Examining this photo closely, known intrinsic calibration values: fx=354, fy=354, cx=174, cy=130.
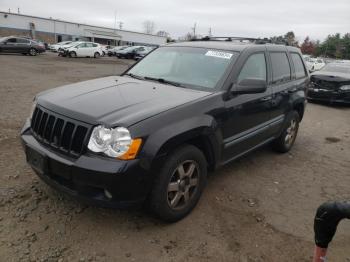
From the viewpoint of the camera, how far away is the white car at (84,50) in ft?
105

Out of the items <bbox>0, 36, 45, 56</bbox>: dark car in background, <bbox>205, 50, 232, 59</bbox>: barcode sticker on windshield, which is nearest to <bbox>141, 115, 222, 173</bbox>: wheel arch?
<bbox>205, 50, 232, 59</bbox>: barcode sticker on windshield

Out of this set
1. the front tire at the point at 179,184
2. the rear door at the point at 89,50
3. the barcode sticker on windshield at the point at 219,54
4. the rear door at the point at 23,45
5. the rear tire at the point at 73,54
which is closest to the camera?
the front tire at the point at 179,184

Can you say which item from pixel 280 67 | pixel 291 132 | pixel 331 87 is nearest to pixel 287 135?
pixel 291 132

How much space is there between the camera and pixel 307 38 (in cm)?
9800

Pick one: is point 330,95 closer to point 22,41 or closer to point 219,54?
point 219,54

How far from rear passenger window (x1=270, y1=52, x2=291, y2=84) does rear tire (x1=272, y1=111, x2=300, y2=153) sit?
677mm

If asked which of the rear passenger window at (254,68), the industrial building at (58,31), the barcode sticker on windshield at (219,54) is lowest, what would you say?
the industrial building at (58,31)

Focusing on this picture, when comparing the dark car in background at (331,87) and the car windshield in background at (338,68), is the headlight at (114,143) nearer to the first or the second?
the dark car in background at (331,87)

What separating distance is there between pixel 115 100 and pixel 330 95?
1024 centimetres

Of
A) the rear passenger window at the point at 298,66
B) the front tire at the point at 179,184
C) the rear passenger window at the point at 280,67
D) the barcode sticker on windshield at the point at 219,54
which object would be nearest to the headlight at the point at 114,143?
the front tire at the point at 179,184

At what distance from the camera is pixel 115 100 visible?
3504mm

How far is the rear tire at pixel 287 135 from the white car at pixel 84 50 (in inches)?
1137

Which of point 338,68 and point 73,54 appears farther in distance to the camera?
point 73,54

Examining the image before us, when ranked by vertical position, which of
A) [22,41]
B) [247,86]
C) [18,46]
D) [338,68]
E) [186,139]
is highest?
[247,86]
